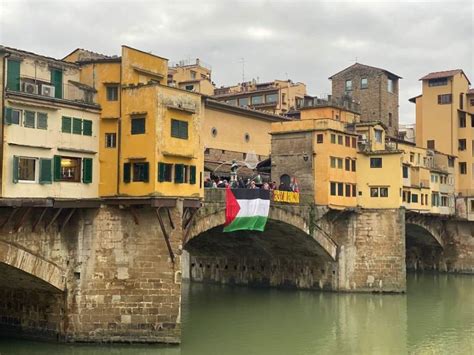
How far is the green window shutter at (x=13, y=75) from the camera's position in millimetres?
25812

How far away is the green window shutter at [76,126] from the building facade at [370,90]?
4806 centimetres

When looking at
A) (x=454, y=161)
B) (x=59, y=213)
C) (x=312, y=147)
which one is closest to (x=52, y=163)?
(x=59, y=213)

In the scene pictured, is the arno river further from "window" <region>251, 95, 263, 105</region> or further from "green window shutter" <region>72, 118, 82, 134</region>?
"window" <region>251, 95, 263, 105</region>

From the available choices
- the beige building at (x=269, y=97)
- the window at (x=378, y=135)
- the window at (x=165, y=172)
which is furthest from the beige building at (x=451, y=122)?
the window at (x=165, y=172)

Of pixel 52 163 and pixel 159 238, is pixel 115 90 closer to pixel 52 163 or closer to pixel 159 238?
pixel 52 163

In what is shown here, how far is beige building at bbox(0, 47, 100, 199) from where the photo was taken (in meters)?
25.7

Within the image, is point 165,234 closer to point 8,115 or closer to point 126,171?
point 126,171

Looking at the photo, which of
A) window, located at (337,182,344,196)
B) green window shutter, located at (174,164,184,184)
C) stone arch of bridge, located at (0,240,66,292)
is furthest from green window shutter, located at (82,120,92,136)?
window, located at (337,182,344,196)

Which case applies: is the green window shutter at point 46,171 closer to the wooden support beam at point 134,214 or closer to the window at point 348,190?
the wooden support beam at point 134,214

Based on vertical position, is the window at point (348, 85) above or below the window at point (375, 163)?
above

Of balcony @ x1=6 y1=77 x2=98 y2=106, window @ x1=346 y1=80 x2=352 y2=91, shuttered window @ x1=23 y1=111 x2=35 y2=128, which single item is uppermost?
window @ x1=346 y1=80 x2=352 y2=91

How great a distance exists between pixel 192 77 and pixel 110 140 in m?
45.0

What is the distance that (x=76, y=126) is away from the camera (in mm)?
28375

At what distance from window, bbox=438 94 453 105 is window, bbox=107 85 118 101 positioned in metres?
50.4
